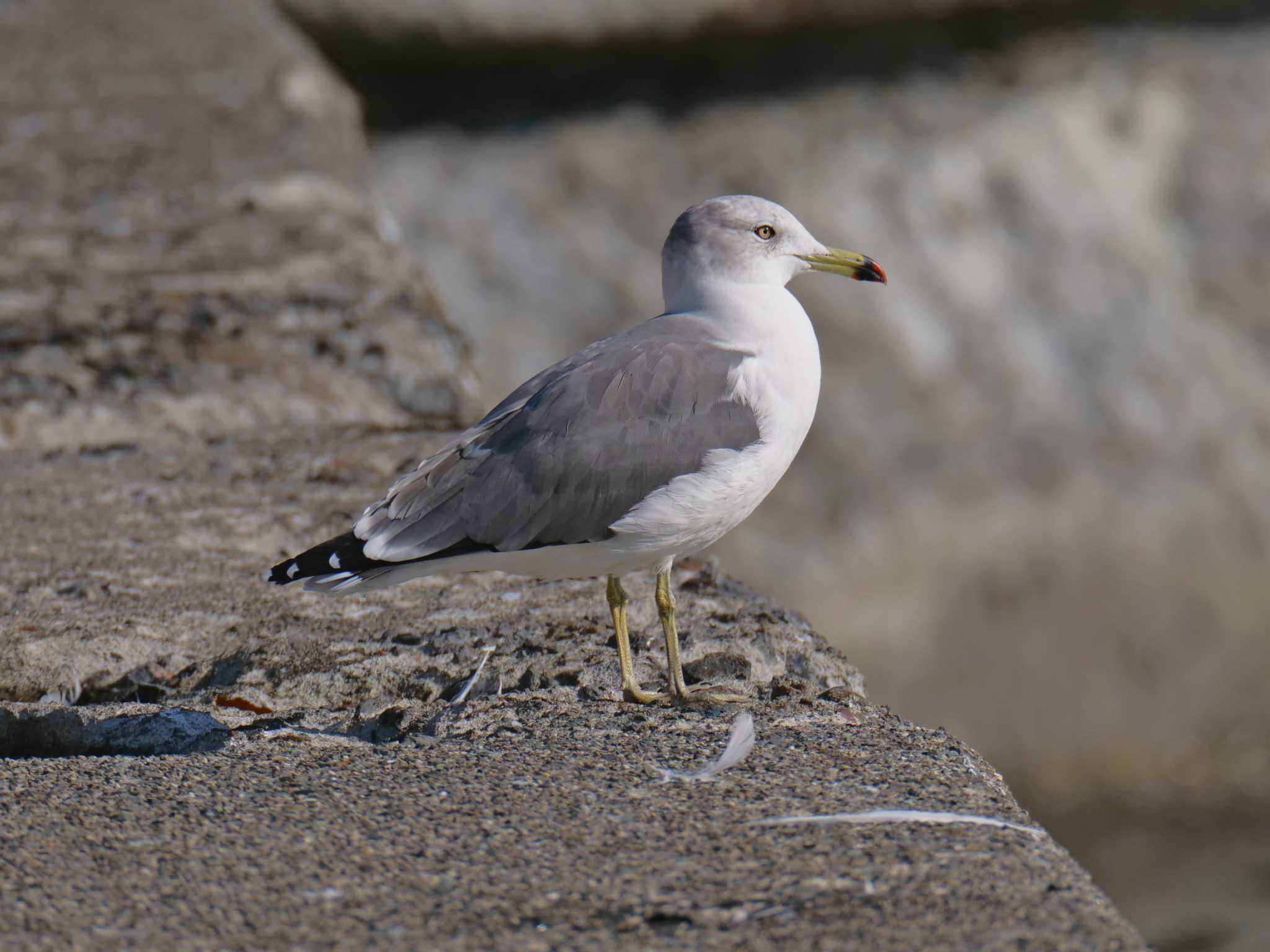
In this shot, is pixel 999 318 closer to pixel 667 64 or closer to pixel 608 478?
pixel 667 64

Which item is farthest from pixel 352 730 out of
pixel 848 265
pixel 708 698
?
pixel 848 265

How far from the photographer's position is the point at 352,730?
7.57 feet

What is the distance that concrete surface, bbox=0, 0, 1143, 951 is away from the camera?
161 centimetres

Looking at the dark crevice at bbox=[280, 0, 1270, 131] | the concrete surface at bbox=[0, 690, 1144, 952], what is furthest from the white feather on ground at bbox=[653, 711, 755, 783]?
the dark crevice at bbox=[280, 0, 1270, 131]

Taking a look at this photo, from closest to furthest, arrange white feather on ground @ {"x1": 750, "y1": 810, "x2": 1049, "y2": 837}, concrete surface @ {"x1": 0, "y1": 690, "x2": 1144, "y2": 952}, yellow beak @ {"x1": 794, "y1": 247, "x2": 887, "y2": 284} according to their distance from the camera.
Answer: concrete surface @ {"x1": 0, "y1": 690, "x2": 1144, "y2": 952}
white feather on ground @ {"x1": 750, "y1": 810, "x2": 1049, "y2": 837}
yellow beak @ {"x1": 794, "y1": 247, "x2": 887, "y2": 284}

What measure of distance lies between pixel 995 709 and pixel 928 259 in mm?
1860

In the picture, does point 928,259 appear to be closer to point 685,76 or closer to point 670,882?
point 685,76

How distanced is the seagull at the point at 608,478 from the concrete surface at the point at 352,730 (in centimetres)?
21

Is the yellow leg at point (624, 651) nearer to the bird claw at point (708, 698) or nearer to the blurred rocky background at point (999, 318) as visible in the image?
the bird claw at point (708, 698)

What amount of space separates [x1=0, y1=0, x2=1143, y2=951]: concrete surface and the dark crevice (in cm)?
196

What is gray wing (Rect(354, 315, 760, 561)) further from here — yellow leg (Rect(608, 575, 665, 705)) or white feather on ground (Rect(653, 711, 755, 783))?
white feather on ground (Rect(653, 711, 755, 783))

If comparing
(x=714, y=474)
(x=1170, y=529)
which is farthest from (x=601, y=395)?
(x=1170, y=529)

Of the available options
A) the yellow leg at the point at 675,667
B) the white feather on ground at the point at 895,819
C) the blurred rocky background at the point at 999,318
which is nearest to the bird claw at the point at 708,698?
the yellow leg at the point at 675,667

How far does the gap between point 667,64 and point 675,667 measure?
4038 millimetres
